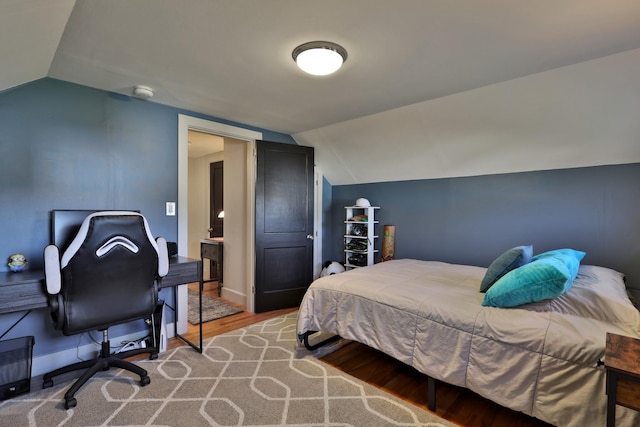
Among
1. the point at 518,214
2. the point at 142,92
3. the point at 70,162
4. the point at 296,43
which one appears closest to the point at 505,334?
the point at 518,214

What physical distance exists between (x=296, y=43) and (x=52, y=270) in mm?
2001

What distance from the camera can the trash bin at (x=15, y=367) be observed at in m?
1.95

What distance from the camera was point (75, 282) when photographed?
188cm

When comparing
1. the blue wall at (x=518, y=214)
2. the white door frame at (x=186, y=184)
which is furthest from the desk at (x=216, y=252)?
the blue wall at (x=518, y=214)

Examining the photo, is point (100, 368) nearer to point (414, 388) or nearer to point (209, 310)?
point (209, 310)

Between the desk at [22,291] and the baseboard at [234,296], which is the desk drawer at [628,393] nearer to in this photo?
the desk at [22,291]

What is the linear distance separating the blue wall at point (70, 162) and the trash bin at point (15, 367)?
29 centimetres

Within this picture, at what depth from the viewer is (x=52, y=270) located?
181 centimetres

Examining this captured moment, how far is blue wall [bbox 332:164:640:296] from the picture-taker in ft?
8.54

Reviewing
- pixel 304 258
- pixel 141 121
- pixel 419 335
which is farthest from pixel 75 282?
pixel 304 258

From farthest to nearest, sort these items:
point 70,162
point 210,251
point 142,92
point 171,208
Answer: point 210,251, point 171,208, point 142,92, point 70,162

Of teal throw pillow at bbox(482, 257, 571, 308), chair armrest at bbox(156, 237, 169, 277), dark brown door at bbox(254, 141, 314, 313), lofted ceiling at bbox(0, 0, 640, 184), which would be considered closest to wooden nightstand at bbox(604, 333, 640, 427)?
teal throw pillow at bbox(482, 257, 571, 308)

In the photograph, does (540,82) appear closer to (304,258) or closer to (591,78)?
(591,78)

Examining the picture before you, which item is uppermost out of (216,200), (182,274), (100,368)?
(216,200)
